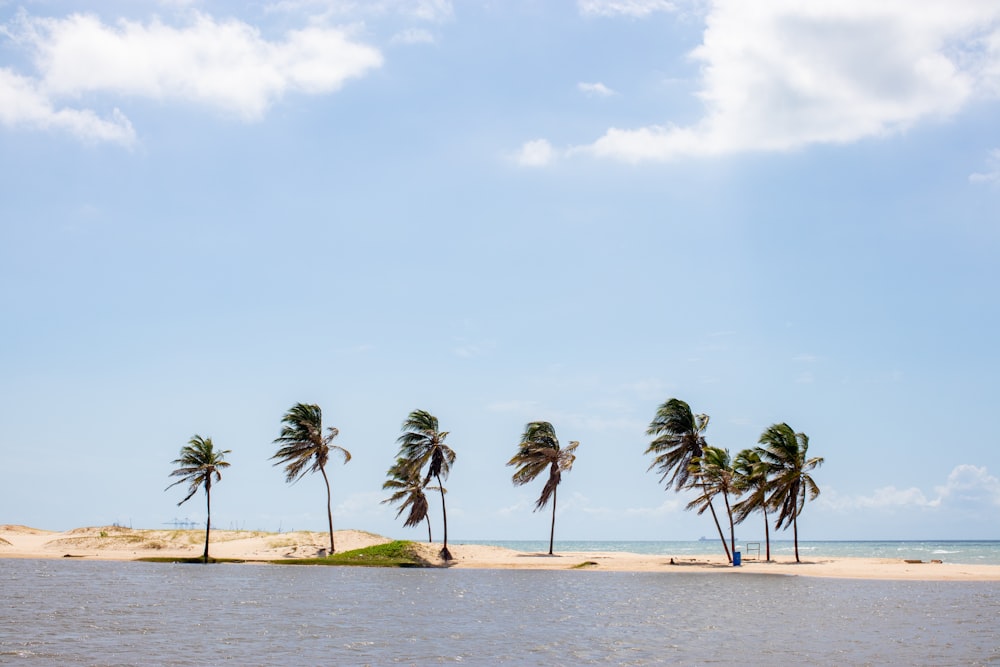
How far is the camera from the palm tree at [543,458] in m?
73.9

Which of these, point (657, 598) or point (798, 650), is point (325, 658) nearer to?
point (798, 650)

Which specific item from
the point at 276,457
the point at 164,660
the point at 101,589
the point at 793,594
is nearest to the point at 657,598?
the point at 793,594

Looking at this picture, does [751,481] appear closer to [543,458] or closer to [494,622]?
[543,458]

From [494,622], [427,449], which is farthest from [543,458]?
[494,622]

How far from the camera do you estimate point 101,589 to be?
4175cm

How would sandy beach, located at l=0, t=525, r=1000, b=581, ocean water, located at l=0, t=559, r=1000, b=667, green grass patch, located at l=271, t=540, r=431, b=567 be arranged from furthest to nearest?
green grass patch, located at l=271, t=540, r=431, b=567 < sandy beach, located at l=0, t=525, r=1000, b=581 < ocean water, located at l=0, t=559, r=1000, b=667

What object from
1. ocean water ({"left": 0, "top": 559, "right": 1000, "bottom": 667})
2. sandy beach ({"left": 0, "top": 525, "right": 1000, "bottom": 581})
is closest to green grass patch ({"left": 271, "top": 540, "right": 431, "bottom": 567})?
sandy beach ({"left": 0, "top": 525, "right": 1000, "bottom": 581})

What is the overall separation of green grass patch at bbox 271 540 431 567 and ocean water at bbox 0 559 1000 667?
691 inches

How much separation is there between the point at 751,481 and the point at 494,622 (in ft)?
126

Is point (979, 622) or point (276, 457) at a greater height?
point (276, 457)

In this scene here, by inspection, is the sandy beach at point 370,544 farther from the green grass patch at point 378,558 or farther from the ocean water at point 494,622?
the ocean water at point 494,622

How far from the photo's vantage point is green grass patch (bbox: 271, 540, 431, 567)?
67062mm

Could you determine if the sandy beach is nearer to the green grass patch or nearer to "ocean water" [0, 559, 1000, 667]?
the green grass patch

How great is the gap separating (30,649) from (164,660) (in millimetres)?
4397
